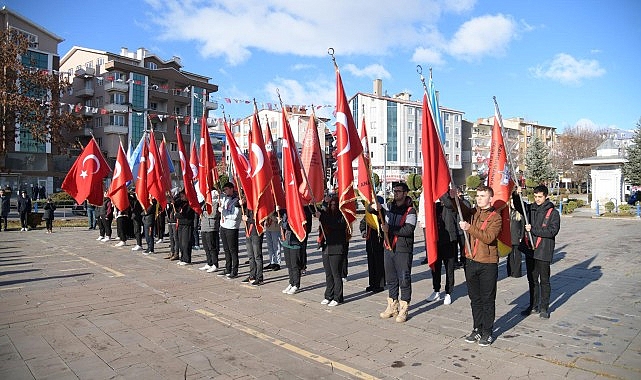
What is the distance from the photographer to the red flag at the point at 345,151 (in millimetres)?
7734

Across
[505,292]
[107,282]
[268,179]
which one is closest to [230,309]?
[268,179]

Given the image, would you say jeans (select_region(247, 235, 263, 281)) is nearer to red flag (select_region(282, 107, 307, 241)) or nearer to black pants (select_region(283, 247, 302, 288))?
black pants (select_region(283, 247, 302, 288))

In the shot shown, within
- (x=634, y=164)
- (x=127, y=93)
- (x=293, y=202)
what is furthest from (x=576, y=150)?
(x=293, y=202)

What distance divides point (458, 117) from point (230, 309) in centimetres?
7959

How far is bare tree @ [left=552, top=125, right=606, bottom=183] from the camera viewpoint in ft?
254

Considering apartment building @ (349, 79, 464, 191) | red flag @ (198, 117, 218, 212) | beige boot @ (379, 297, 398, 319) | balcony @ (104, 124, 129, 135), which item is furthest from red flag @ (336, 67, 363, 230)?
apartment building @ (349, 79, 464, 191)

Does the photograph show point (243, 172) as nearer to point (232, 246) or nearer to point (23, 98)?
Result: point (232, 246)

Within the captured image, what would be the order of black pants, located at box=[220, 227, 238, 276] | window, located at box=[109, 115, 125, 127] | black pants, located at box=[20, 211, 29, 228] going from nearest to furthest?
black pants, located at box=[220, 227, 238, 276] < black pants, located at box=[20, 211, 29, 228] < window, located at box=[109, 115, 125, 127]

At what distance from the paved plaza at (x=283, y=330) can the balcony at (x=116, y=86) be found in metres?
48.5

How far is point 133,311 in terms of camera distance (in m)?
7.75

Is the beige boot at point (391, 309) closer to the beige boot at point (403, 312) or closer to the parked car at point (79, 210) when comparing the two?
the beige boot at point (403, 312)

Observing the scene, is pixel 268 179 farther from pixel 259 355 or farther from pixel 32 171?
pixel 32 171

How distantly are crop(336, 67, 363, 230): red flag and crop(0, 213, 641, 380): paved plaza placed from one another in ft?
5.91

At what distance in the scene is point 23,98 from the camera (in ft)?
84.6
